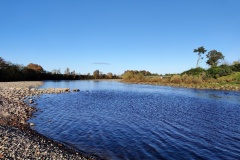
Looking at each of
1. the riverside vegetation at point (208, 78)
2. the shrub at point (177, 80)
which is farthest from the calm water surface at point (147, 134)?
the shrub at point (177, 80)

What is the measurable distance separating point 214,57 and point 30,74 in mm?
94565

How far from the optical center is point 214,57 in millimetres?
114500

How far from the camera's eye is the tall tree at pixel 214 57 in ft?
373

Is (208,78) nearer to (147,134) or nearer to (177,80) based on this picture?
(177,80)

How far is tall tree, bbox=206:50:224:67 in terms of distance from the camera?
11362 cm

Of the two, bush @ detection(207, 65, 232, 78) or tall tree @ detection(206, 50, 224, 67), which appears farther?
tall tree @ detection(206, 50, 224, 67)

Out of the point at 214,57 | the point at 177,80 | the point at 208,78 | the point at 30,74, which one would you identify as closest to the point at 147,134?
the point at 177,80

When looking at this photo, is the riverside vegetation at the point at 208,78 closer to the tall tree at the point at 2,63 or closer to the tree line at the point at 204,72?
the tree line at the point at 204,72

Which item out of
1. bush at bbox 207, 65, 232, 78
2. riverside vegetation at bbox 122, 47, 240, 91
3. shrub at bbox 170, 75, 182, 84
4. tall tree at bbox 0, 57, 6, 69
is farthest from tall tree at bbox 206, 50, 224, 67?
tall tree at bbox 0, 57, 6, 69

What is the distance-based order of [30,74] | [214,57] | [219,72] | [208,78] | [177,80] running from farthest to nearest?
[214,57] < [30,74] < [219,72] < [177,80] < [208,78]

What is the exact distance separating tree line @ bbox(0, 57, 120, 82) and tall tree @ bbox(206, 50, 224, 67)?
74.3 metres

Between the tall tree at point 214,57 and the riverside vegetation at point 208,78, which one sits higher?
the tall tree at point 214,57

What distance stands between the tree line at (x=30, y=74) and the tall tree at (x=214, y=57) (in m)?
74.3

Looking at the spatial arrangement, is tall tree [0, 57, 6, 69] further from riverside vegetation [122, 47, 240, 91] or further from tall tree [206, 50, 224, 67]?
tall tree [206, 50, 224, 67]
